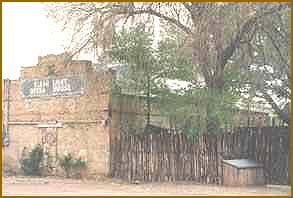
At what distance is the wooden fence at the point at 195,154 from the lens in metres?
21.2

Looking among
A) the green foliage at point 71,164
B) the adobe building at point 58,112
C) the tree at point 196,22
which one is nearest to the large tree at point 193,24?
the tree at point 196,22

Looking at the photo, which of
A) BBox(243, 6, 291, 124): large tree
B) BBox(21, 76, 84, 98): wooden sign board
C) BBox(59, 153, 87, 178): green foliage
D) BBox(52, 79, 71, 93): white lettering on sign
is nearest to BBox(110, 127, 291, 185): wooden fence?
BBox(59, 153, 87, 178): green foliage

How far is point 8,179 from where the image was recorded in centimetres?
2261

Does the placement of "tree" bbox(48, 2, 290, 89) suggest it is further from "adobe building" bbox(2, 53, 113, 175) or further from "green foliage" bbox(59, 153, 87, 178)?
"green foliage" bbox(59, 153, 87, 178)

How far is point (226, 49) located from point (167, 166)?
205 inches

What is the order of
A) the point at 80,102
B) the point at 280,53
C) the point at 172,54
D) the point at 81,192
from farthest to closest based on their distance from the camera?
the point at 80,102 → the point at 172,54 → the point at 280,53 → the point at 81,192

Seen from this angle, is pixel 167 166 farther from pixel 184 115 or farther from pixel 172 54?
pixel 172 54

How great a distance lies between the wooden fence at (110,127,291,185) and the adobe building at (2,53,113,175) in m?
0.98

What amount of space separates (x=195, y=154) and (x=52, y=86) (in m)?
7.25

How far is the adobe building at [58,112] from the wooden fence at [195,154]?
0.98 meters

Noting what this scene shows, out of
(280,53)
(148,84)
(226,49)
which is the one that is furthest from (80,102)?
(280,53)

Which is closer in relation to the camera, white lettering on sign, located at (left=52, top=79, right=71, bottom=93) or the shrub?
the shrub

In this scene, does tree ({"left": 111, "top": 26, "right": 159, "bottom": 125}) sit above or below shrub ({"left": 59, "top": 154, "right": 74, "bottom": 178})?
above

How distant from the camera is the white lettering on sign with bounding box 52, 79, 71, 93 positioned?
24328mm
